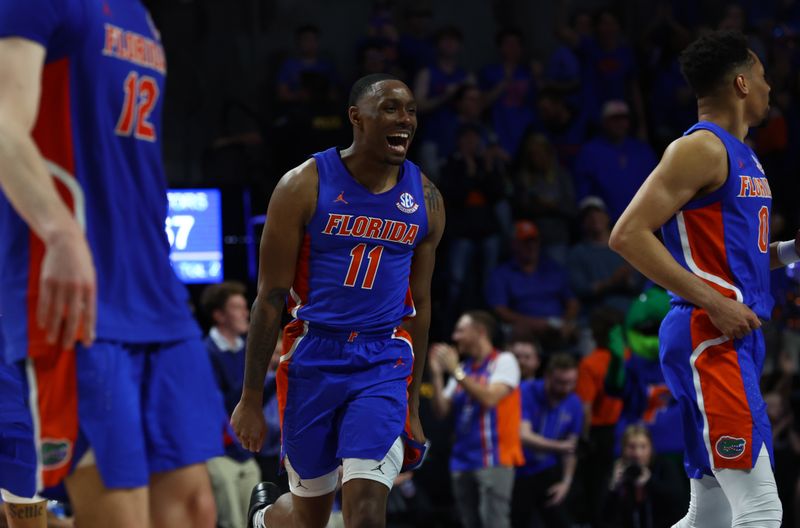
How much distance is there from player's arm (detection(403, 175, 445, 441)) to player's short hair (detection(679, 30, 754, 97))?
114 cm

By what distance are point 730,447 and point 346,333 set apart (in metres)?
1.53

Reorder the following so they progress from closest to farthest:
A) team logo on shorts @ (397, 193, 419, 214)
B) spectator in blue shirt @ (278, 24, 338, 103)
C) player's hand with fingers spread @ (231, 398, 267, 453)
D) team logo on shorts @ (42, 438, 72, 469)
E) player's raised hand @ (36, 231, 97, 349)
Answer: player's raised hand @ (36, 231, 97, 349) < team logo on shorts @ (42, 438, 72, 469) < player's hand with fingers spread @ (231, 398, 267, 453) < team logo on shorts @ (397, 193, 419, 214) < spectator in blue shirt @ (278, 24, 338, 103)

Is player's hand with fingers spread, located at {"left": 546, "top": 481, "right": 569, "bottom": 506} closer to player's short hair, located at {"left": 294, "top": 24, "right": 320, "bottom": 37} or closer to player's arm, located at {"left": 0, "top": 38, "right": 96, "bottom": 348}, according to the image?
player's short hair, located at {"left": 294, "top": 24, "right": 320, "bottom": 37}

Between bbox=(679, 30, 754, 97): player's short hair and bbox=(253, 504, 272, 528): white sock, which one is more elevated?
bbox=(679, 30, 754, 97): player's short hair

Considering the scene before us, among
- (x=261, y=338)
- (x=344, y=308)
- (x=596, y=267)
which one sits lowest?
(x=596, y=267)

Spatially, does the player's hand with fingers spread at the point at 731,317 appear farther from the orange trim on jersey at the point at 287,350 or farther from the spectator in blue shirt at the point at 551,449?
the spectator in blue shirt at the point at 551,449

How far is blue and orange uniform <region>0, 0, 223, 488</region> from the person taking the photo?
2.67 m

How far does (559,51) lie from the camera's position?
12.7 metres

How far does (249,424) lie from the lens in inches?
181

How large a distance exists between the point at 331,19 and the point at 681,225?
8.90m

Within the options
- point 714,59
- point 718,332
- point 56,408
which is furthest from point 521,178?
point 56,408

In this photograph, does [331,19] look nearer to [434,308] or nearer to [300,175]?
[434,308]

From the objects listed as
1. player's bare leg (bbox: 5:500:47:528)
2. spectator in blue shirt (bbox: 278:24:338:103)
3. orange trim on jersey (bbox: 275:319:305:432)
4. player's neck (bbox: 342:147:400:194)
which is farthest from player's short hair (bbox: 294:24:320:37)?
player's bare leg (bbox: 5:500:47:528)

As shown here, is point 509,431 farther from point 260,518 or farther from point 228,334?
point 260,518
